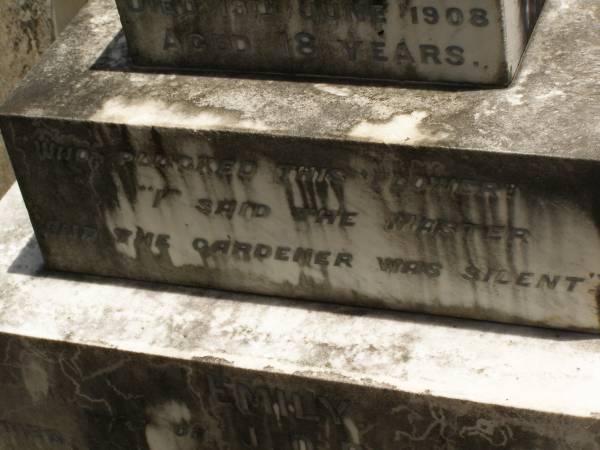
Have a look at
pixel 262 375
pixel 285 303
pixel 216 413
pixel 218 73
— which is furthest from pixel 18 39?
pixel 262 375

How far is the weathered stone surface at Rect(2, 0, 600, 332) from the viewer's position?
329 centimetres

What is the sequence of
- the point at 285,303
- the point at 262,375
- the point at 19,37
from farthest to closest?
the point at 19,37 → the point at 285,303 → the point at 262,375

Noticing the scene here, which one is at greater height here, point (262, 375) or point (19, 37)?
point (19, 37)

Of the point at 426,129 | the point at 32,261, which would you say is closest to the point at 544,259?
the point at 426,129

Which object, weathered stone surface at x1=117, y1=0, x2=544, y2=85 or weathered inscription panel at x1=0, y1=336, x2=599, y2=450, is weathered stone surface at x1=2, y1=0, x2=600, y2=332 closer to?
weathered stone surface at x1=117, y1=0, x2=544, y2=85

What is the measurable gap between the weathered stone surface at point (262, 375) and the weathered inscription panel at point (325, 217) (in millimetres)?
83

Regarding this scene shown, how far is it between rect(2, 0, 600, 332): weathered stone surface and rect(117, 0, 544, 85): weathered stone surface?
63 millimetres

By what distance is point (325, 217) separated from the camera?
3523 millimetres

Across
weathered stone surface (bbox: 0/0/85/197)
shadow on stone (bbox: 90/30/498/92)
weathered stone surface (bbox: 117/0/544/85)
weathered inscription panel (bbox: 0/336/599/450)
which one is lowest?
weathered inscription panel (bbox: 0/336/599/450)

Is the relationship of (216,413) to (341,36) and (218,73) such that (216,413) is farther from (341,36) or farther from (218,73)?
(341,36)

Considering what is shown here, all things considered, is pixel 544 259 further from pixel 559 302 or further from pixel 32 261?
pixel 32 261

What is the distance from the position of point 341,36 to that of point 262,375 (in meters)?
0.97

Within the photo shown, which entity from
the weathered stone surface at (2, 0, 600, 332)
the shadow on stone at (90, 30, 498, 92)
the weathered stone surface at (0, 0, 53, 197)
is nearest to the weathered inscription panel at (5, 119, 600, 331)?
the weathered stone surface at (2, 0, 600, 332)

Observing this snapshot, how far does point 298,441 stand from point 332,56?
1117 millimetres
